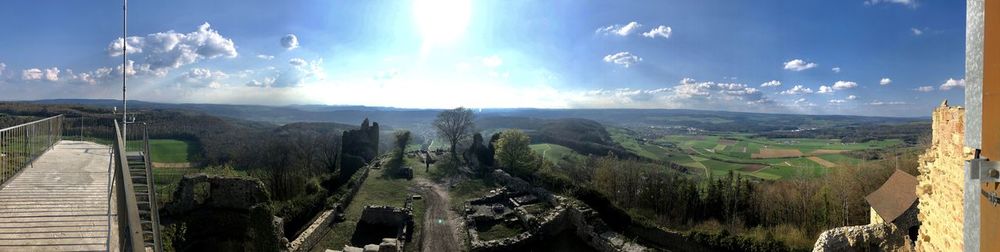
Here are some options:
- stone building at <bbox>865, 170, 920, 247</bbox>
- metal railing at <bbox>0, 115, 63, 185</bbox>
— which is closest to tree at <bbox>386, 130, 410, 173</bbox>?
metal railing at <bbox>0, 115, 63, 185</bbox>

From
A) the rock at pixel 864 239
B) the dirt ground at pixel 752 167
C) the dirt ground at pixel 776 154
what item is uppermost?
the rock at pixel 864 239

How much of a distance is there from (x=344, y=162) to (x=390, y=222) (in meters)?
17.8

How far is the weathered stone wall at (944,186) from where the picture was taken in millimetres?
4137

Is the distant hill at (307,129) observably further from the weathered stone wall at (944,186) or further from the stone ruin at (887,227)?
the weathered stone wall at (944,186)

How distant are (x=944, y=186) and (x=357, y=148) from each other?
41338mm

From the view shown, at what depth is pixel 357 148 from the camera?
137 feet

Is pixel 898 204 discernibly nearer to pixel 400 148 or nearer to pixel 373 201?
pixel 373 201

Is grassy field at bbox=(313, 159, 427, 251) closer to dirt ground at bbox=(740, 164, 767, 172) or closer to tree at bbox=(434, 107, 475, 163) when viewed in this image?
tree at bbox=(434, 107, 475, 163)

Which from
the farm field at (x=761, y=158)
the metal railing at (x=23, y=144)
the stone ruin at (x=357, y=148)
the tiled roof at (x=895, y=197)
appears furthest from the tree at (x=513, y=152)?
the farm field at (x=761, y=158)

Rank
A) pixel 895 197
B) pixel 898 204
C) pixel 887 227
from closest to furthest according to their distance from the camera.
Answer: pixel 887 227, pixel 898 204, pixel 895 197

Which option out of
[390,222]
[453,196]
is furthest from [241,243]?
[453,196]

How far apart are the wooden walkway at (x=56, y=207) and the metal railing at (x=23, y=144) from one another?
6.1 inches

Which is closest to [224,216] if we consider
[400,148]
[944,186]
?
[944,186]

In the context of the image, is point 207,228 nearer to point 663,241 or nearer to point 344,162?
point 663,241
